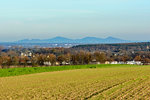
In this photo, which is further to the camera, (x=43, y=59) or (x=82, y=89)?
(x=43, y=59)

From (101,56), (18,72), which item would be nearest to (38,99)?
(18,72)

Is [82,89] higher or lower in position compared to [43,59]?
lower

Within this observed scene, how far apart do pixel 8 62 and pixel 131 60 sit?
62088mm

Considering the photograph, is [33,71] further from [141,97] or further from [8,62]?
[141,97]

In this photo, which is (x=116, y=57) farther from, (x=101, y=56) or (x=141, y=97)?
(x=141, y=97)

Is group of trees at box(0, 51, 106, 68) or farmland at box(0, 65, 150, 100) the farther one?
group of trees at box(0, 51, 106, 68)

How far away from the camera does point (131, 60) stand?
115m

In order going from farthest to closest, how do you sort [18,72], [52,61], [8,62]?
[52,61]
[8,62]
[18,72]

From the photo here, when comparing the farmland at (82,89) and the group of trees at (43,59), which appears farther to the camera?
the group of trees at (43,59)

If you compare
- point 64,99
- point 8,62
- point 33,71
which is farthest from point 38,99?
point 8,62

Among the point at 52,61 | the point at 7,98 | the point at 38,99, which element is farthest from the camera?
the point at 52,61

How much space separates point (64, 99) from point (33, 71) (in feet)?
119

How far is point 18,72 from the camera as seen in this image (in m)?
47.3

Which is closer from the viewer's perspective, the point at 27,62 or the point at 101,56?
the point at 27,62
